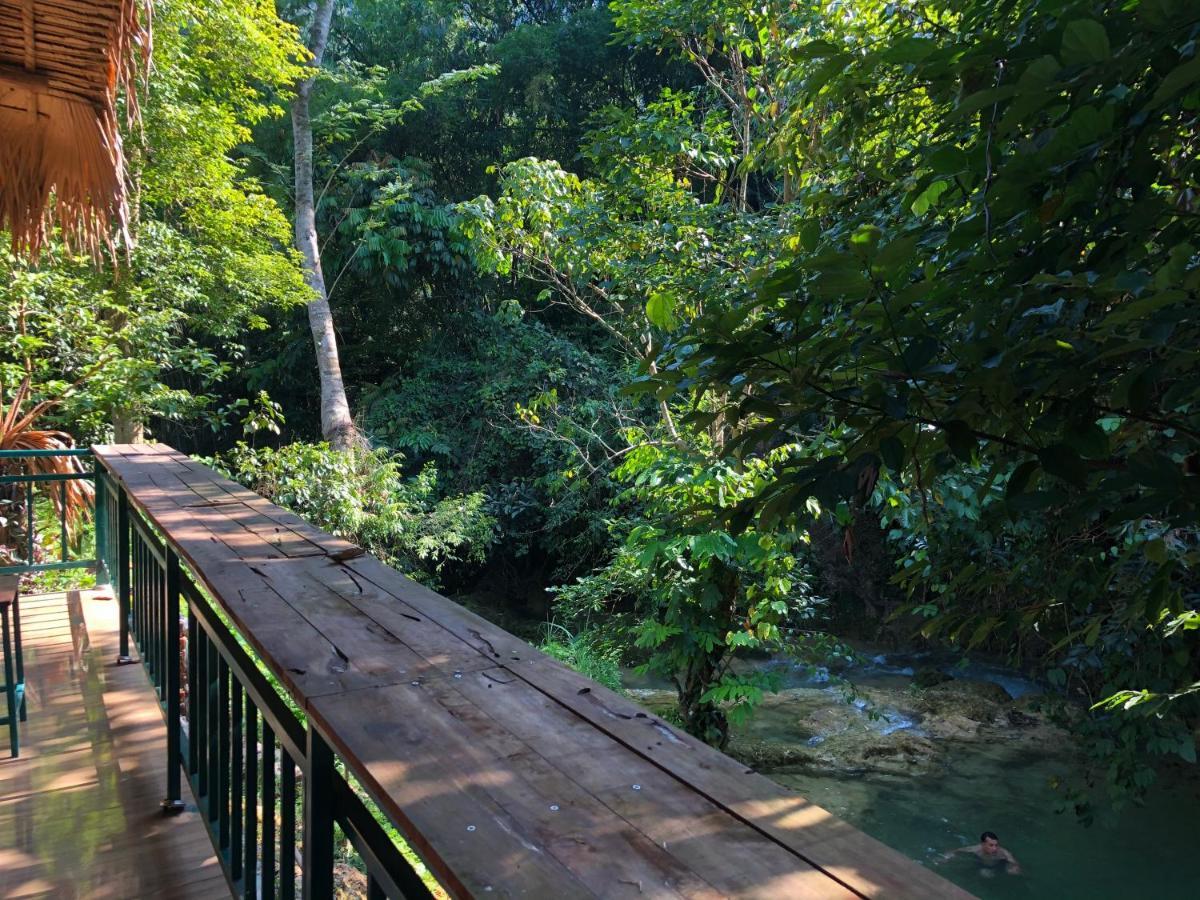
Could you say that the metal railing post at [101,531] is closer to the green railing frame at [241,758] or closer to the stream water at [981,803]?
the green railing frame at [241,758]

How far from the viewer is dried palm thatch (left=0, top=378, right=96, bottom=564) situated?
518cm

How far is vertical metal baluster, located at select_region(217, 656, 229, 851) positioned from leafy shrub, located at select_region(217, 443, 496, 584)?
18.5 feet

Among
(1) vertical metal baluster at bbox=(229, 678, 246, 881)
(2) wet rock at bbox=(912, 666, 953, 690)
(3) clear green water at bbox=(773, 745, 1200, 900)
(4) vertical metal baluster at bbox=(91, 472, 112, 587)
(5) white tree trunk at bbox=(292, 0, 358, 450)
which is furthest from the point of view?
(5) white tree trunk at bbox=(292, 0, 358, 450)

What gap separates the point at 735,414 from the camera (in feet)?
2.95

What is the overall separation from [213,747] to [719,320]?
1364mm

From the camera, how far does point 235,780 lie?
4.76 feet

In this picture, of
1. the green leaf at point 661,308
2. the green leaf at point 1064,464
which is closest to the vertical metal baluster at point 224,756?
the green leaf at point 661,308

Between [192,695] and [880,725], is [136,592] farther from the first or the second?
[880,725]

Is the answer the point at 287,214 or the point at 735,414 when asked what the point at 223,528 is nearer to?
the point at 735,414

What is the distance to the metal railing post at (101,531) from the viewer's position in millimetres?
3840

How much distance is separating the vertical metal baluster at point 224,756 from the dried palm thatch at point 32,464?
3.91 m

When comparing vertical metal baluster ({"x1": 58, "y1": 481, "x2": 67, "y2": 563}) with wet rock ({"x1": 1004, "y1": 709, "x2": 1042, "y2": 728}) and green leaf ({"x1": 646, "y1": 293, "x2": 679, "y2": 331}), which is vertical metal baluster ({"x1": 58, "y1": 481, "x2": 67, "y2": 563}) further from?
wet rock ({"x1": 1004, "y1": 709, "x2": 1042, "y2": 728})

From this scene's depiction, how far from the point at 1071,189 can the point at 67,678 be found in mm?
3557

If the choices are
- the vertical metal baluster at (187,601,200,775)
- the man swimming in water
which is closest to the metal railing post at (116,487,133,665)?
the vertical metal baluster at (187,601,200,775)
